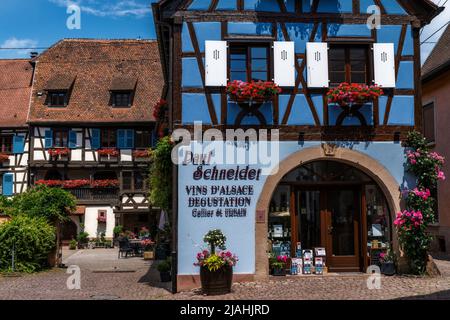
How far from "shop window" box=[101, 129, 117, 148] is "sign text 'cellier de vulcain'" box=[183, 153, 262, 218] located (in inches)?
899

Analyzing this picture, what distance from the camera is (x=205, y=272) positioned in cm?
1192

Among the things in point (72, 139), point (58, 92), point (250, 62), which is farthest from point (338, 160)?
point (58, 92)

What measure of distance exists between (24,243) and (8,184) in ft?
61.9

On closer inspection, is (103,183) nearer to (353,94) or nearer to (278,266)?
(278,266)

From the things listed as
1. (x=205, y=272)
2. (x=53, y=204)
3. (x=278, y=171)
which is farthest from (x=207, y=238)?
(x=53, y=204)

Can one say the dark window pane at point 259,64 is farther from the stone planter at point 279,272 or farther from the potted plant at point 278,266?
the stone planter at point 279,272

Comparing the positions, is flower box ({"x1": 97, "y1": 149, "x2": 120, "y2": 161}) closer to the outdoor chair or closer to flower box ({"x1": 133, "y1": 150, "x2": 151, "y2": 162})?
flower box ({"x1": 133, "y1": 150, "x2": 151, "y2": 162})

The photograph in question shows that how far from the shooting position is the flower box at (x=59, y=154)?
3428cm

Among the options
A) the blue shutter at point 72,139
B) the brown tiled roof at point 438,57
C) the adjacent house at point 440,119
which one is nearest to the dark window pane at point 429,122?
the adjacent house at point 440,119

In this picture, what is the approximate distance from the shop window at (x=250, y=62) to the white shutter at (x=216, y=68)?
0.39 m

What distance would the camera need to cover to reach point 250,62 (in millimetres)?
13633

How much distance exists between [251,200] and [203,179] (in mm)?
1210
